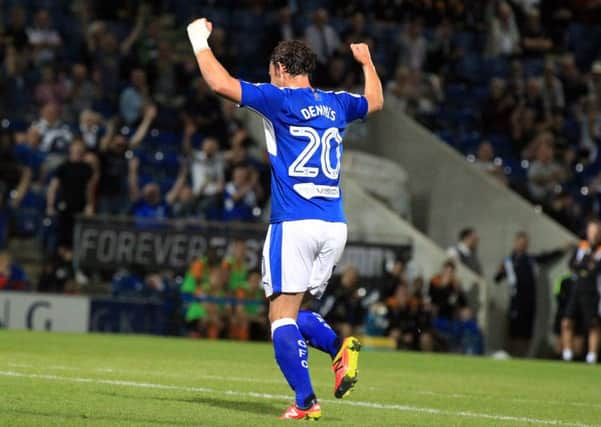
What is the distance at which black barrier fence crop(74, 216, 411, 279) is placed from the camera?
20.3m

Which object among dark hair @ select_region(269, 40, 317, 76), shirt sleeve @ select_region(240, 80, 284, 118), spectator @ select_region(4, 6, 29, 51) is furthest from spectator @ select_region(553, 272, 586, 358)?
shirt sleeve @ select_region(240, 80, 284, 118)

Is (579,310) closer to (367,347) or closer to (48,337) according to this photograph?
(367,347)

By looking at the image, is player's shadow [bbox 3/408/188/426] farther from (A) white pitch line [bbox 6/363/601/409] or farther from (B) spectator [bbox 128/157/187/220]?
(B) spectator [bbox 128/157/187/220]

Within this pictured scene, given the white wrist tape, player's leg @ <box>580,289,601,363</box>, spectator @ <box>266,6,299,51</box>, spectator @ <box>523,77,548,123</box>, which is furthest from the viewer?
spectator @ <box>523,77,548,123</box>

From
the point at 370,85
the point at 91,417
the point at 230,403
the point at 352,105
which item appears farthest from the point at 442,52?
Result: the point at 91,417

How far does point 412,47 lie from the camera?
1071 inches

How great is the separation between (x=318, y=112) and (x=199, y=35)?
0.82 metres

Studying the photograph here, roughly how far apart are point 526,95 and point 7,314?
11.6 m

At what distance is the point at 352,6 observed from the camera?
27.4m

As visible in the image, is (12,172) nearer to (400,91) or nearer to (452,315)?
(452,315)

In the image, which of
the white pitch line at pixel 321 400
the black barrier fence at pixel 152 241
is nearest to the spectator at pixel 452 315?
the black barrier fence at pixel 152 241

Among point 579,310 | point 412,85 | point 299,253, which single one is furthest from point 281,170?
point 412,85

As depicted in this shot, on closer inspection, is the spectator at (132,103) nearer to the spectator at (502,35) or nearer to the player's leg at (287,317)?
the spectator at (502,35)

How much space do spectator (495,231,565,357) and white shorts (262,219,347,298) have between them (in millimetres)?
13964
